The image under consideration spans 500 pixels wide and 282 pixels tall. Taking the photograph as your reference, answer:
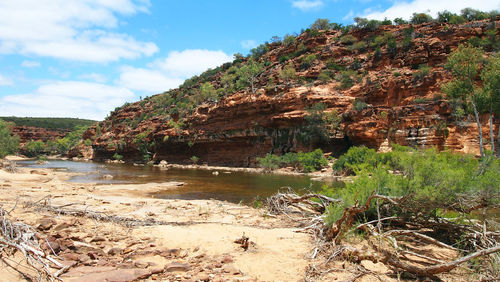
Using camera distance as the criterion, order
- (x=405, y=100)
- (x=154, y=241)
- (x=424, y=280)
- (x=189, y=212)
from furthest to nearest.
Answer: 1. (x=405, y=100)
2. (x=189, y=212)
3. (x=154, y=241)
4. (x=424, y=280)

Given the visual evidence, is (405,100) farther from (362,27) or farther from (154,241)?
(154,241)

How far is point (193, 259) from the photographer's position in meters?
4.48

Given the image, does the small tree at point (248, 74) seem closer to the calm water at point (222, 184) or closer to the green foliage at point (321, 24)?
the green foliage at point (321, 24)

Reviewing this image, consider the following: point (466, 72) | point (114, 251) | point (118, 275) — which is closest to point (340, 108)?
point (466, 72)

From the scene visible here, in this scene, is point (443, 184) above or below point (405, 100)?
below

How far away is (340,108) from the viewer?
3653cm

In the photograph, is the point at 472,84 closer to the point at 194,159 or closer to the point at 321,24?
the point at 194,159

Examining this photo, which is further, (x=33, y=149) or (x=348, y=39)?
(x=33, y=149)

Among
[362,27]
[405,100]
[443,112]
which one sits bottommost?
[443,112]

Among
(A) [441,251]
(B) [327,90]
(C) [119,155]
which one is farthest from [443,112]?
(C) [119,155]

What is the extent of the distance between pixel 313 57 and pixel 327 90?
484 inches

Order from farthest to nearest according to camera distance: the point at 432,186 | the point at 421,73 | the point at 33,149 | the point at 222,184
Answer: the point at 33,149
the point at 421,73
the point at 222,184
the point at 432,186

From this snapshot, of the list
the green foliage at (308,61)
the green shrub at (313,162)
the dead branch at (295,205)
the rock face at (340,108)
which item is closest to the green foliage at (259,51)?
the rock face at (340,108)

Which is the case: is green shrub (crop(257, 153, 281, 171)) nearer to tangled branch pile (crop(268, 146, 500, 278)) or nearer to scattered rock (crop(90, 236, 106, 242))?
tangled branch pile (crop(268, 146, 500, 278))
